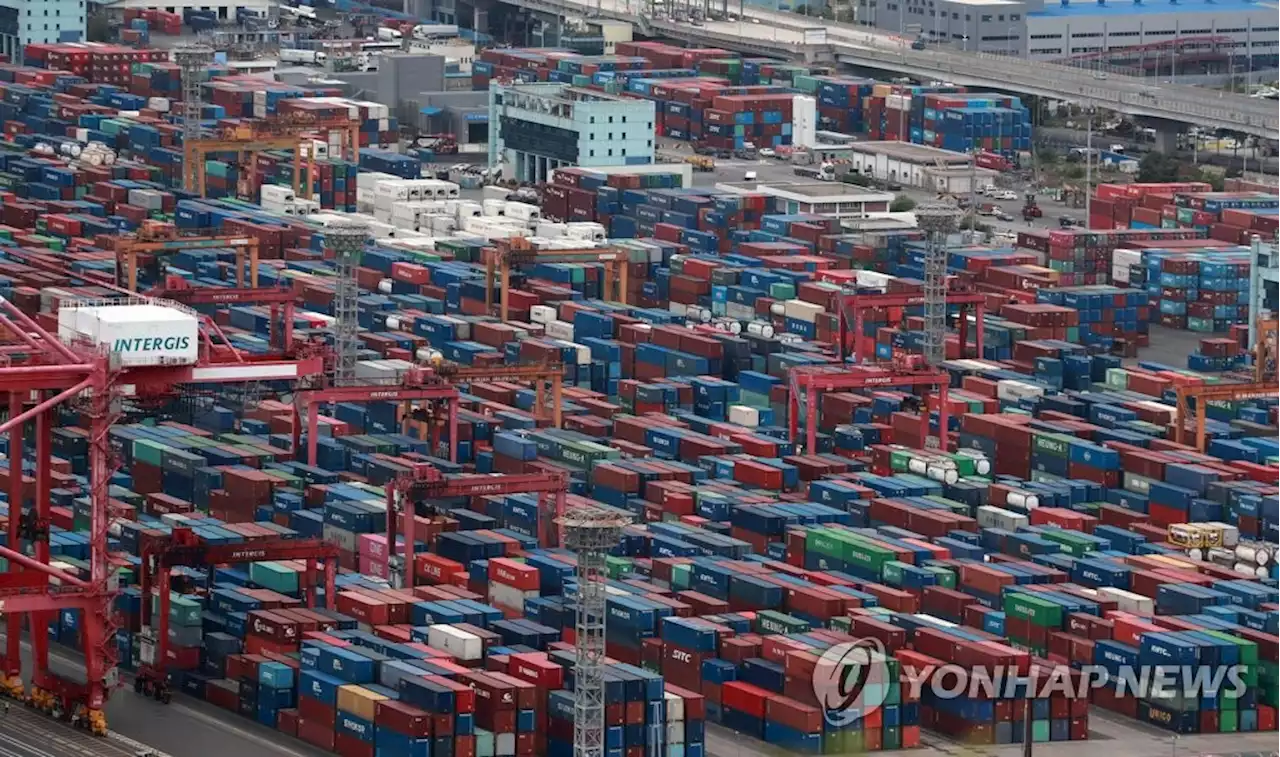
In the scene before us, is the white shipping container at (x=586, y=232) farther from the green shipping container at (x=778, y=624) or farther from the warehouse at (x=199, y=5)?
the warehouse at (x=199, y=5)

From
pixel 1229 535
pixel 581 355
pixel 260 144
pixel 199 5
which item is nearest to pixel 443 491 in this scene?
pixel 1229 535

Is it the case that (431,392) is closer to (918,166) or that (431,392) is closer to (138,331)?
(138,331)

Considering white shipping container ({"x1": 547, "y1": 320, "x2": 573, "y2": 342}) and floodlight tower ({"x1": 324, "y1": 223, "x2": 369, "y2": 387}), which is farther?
white shipping container ({"x1": 547, "y1": 320, "x2": 573, "y2": 342})

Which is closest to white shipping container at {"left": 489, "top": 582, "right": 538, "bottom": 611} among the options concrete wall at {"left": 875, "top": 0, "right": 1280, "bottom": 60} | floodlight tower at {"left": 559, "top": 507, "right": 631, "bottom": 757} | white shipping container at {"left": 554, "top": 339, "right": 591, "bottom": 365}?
floodlight tower at {"left": 559, "top": 507, "right": 631, "bottom": 757}

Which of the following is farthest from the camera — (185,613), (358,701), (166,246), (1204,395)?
(166,246)

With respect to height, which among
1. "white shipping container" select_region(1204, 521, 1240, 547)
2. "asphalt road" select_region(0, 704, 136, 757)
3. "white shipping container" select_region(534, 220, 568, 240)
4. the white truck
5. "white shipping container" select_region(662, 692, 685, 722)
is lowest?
"asphalt road" select_region(0, 704, 136, 757)

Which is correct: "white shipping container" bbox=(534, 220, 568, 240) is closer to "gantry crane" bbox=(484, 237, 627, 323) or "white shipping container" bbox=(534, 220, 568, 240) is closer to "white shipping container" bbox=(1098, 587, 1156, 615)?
"gantry crane" bbox=(484, 237, 627, 323)

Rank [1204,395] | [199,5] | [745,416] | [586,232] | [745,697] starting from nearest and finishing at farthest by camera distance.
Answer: [745,697] → [1204,395] → [745,416] → [586,232] → [199,5]

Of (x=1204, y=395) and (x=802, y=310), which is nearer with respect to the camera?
(x=1204, y=395)
